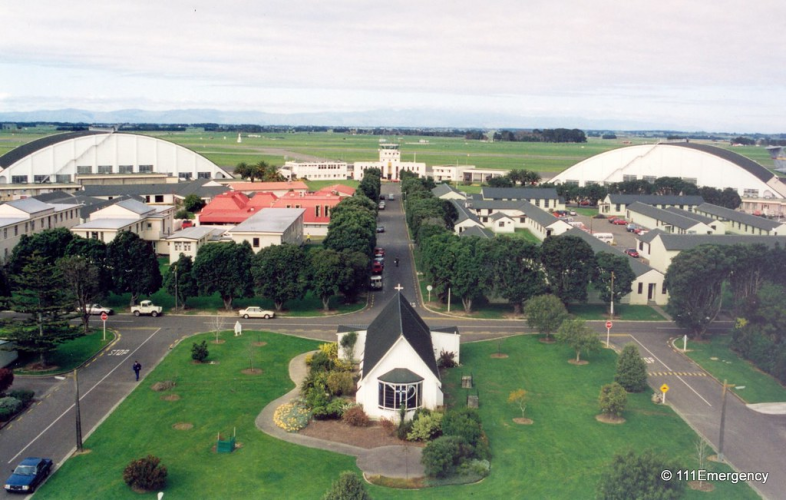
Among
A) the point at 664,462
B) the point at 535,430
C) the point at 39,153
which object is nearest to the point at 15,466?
the point at 535,430

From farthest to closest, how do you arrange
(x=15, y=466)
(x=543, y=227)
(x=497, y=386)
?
1. (x=543, y=227)
2. (x=497, y=386)
3. (x=15, y=466)

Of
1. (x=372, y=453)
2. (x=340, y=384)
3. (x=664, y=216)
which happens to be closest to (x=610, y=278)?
(x=340, y=384)

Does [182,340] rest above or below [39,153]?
below

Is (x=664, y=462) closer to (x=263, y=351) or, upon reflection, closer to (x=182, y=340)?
(x=263, y=351)

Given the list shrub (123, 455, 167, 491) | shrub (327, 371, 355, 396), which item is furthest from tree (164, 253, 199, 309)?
shrub (123, 455, 167, 491)

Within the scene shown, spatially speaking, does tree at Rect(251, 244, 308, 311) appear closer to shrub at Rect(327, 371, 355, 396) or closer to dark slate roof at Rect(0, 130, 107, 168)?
shrub at Rect(327, 371, 355, 396)

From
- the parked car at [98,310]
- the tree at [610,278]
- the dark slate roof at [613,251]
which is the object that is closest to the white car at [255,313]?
the parked car at [98,310]
